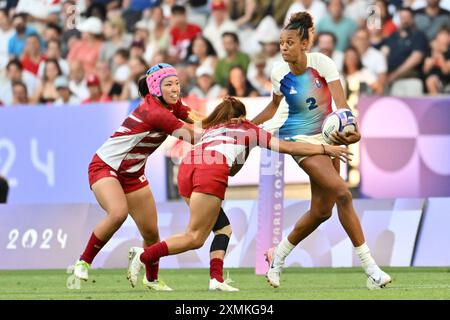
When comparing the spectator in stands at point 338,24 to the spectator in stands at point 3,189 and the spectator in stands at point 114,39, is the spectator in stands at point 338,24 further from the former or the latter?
the spectator in stands at point 3,189

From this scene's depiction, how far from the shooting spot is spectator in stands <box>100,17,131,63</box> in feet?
70.7

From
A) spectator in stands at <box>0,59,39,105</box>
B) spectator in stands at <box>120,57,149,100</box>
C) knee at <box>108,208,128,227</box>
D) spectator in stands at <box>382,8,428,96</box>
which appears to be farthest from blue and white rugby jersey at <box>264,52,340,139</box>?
spectator in stands at <box>0,59,39,105</box>

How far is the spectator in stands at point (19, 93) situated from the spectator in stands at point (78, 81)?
0.75 m

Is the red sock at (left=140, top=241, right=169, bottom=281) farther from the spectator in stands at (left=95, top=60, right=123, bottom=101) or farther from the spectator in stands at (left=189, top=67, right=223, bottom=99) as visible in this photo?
the spectator in stands at (left=95, top=60, right=123, bottom=101)

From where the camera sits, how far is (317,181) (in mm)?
11930

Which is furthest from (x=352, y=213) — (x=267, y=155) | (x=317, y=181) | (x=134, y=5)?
(x=134, y=5)

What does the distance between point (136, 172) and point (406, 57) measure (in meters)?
7.24

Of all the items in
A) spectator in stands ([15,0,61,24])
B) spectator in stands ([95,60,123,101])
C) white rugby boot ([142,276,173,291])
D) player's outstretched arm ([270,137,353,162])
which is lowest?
white rugby boot ([142,276,173,291])

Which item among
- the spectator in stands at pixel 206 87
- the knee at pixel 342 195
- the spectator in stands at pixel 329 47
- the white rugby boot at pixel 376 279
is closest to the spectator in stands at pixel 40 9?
the spectator in stands at pixel 206 87

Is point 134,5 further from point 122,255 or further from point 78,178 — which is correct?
point 122,255

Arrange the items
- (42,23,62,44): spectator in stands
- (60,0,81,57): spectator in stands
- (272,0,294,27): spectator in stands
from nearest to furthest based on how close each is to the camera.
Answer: (272,0,294,27): spectator in stands, (60,0,81,57): spectator in stands, (42,23,62,44): spectator in stands

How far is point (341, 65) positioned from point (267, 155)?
14.4ft

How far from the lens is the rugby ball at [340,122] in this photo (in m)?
11.6

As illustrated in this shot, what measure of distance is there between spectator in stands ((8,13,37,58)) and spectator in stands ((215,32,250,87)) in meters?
4.37
